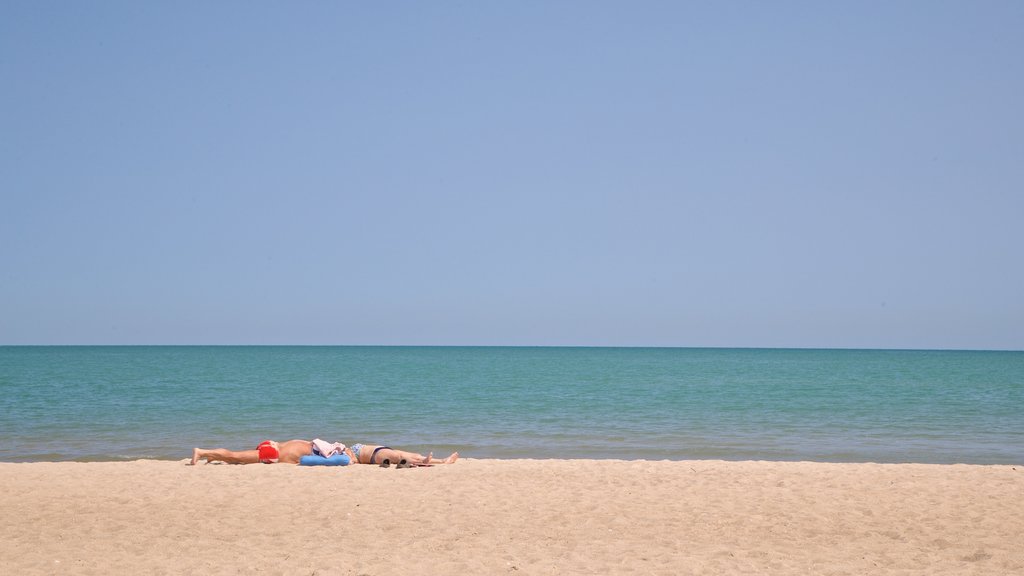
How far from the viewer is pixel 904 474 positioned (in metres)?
12.6

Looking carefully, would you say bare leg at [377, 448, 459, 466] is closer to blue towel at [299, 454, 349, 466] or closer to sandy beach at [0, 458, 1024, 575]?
sandy beach at [0, 458, 1024, 575]

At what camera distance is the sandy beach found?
7504 mm

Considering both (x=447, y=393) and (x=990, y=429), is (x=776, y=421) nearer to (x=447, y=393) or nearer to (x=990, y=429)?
(x=990, y=429)

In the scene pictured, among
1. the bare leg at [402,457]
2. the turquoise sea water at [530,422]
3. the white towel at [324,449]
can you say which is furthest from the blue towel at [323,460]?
the turquoise sea water at [530,422]

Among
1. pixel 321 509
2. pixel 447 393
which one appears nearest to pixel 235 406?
pixel 447 393

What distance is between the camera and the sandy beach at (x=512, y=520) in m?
7.50

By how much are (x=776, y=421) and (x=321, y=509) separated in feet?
57.3

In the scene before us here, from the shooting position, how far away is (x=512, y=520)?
9312mm

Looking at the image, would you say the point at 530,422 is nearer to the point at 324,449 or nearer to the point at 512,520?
the point at 324,449

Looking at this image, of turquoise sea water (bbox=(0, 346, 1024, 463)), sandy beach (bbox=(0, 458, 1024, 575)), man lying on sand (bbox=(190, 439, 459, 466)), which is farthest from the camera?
turquoise sea water (bbox=(0, 346, 1024, 463))

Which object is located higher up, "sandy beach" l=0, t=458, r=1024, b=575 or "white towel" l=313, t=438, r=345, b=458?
"white towel" l=313, t=438, r=345, b=458

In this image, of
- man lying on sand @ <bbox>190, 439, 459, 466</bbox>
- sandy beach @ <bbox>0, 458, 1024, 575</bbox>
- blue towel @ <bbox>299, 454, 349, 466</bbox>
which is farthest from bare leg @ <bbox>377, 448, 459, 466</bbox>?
blue towel @ <bbox>299, 454, 349, 466</bbox>

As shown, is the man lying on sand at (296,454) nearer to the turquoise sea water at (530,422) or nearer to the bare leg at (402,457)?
the bare leg at (402,457)

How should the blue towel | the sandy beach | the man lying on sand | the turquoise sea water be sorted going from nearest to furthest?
the sandy beach, the blue towel, the man lying on sand, the turquoise sea water
